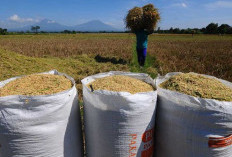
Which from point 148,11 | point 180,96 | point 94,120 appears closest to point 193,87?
point 180,96

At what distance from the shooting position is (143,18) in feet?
27.6

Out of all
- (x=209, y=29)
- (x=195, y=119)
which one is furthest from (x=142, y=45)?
(x=209, y=29)

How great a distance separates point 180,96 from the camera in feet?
5.69

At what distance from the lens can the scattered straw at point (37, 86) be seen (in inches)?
68.2

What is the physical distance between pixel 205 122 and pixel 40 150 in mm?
1357

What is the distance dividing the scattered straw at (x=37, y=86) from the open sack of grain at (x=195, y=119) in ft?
3.02

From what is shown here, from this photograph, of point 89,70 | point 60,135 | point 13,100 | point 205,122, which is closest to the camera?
point 13,100

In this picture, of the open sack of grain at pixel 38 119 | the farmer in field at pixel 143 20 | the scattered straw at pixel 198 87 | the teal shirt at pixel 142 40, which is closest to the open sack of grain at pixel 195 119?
the scattered straw at pixel 198 87

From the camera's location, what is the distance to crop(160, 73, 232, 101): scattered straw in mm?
1766

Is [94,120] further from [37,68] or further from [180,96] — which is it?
[37,68]

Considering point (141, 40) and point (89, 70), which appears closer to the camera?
point (89, 70)

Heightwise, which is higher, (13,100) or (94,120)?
(13,100)

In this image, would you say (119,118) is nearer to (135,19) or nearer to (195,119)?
(195,119)

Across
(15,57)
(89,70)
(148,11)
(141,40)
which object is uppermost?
(148,11)
